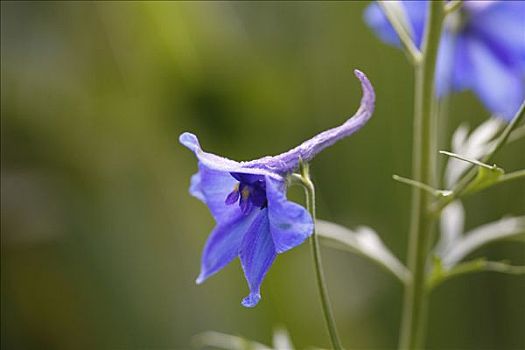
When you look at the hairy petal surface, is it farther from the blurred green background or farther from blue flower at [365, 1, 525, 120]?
the blurred green background

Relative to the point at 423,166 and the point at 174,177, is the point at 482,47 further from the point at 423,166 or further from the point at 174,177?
the point at 174,177

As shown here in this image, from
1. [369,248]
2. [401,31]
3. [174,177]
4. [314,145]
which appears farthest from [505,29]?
[174,177]

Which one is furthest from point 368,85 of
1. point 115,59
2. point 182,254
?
point 115,59

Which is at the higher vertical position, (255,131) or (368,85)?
(255,131)

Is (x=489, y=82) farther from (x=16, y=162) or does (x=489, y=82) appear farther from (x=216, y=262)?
(x=16, y=162)

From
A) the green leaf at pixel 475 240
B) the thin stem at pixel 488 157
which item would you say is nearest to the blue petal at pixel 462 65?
the green leaf at pixel 475 240

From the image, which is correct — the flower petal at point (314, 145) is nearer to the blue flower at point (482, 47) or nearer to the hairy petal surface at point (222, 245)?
the hairy petal surface at point (222, 245)
